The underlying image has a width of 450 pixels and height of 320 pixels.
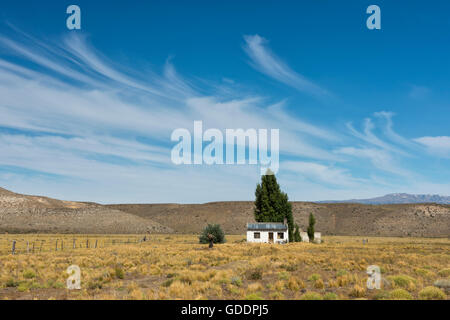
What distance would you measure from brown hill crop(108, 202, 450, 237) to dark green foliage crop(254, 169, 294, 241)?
158 ft

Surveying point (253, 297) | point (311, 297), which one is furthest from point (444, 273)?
point (253, 297)

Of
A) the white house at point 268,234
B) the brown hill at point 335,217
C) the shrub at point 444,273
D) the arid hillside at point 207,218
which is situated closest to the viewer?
the shrub at point 444,273

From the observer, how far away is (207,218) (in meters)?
134

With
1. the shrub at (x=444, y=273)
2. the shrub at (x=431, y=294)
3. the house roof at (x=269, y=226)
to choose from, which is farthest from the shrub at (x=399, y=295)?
the house roof at (x=269, y=226)

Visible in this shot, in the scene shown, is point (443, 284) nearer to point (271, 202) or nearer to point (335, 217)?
point (271, 202)

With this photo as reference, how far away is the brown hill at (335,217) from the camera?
109 meters

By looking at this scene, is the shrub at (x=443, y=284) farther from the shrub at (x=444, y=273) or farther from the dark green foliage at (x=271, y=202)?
the dark green foliage at (x=271, y=202)

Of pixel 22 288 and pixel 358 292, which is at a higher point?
pixel 358 292

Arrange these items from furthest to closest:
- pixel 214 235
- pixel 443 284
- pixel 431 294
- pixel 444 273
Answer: pixel 214 235 < pixel 444 273 < pixel 443 284 < pixel 431 294

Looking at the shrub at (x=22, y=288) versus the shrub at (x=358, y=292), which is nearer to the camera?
the shrub at (x=358, y=292)

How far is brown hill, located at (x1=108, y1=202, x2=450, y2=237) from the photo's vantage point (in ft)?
358

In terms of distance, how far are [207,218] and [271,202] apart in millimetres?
70403

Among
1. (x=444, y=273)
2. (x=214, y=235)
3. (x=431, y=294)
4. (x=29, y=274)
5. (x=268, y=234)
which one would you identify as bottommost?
(x=268, y=234)
